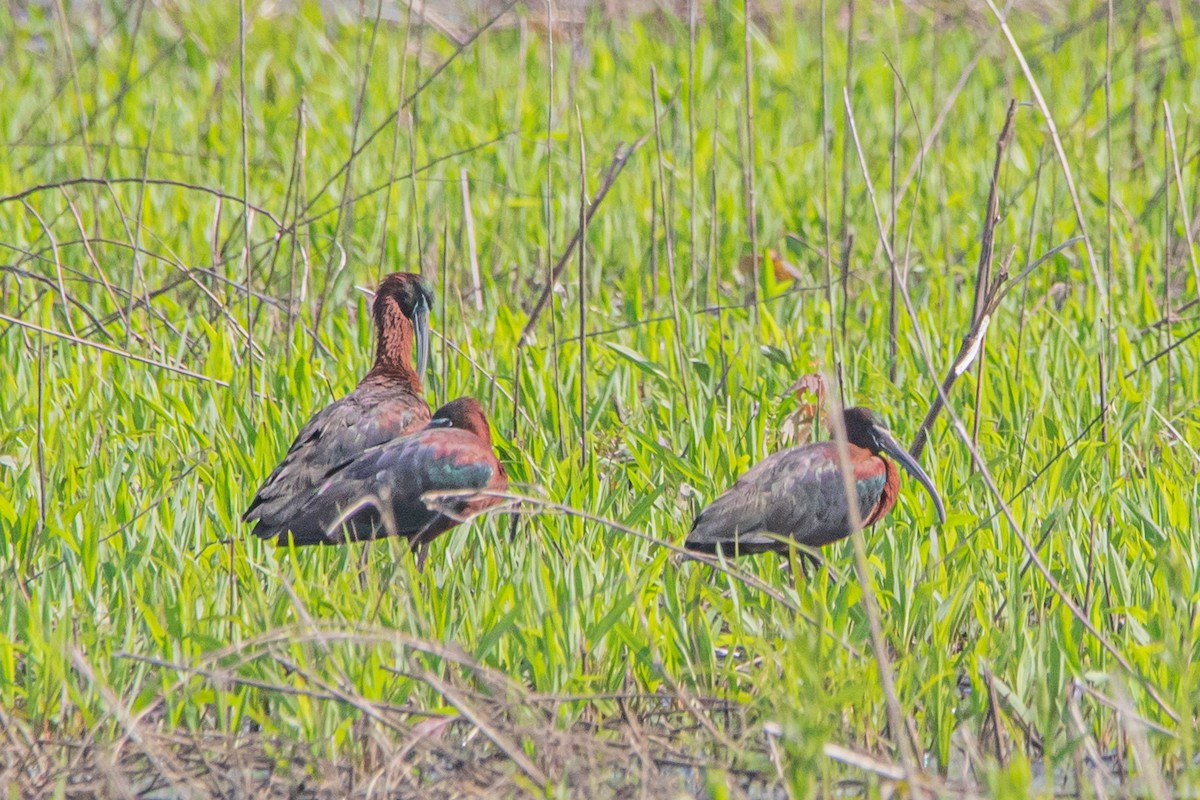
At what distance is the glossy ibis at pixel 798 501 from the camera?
11.7 ft

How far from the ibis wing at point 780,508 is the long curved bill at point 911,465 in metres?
0.14

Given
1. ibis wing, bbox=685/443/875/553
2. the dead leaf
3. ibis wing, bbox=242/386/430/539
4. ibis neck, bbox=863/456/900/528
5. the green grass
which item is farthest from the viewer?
the dead leaf

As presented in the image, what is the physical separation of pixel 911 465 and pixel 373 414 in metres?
1.41

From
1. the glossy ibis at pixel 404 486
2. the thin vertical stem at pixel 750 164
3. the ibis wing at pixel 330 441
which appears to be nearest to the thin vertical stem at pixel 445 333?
the ibis wing at pixel 330 441

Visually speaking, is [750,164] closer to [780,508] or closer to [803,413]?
[803,413]

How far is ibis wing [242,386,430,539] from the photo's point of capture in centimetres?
366

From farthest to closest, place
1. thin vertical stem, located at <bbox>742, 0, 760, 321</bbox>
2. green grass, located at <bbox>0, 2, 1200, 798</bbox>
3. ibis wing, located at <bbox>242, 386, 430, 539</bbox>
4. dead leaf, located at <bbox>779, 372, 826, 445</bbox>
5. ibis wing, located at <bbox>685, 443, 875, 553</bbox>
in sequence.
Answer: thin vertical stem, located at <bbox>742, 0, 760, 321</bbox> → dead leaf, located at <bbox>779, 372, 826, 445</bbox> → ibis wing, located at <bbox>242, 386, 430, 539</bbox> → ibis wing, located at <bbox>685, 443, 875, 553</bbox> → green grass, located at <bbox>0, 2, 1200, 798</bbox>

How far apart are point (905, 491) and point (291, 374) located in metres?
1.86

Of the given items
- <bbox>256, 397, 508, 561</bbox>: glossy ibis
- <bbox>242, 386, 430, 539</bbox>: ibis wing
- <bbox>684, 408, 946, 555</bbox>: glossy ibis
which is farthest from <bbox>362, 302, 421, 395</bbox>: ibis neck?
<bbox>684, 408, 946, 555</bbox>: glossy ibis

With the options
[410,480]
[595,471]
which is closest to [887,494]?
[595,471]

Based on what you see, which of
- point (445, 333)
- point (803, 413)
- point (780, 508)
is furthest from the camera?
point (445, 333)

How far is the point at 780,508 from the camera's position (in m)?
3.59

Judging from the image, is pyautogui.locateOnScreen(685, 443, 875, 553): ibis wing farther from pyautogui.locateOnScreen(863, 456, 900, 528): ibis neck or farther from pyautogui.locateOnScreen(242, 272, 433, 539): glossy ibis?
pyautogui.locateOnScreen(242, 272, 433, 539): glossy ibis

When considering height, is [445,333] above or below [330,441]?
above
